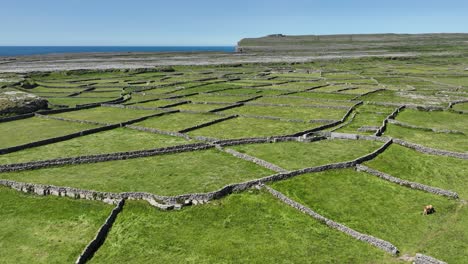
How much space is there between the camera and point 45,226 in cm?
2530

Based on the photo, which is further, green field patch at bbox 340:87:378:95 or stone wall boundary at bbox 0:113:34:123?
green field patch at bbox 340:87:378:95

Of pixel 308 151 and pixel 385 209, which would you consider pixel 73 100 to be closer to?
pixel 308 151

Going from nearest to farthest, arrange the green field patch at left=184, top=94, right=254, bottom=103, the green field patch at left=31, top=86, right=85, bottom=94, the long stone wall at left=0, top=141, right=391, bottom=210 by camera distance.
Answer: the long stone wall at left=0, top=141, right=391, bottom=210 → the green field patch at left=184, top=94, right=254, bottom=103 → the green field patch at left=31, top=86, right=85, bottom=94

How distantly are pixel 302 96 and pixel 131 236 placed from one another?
59401mm

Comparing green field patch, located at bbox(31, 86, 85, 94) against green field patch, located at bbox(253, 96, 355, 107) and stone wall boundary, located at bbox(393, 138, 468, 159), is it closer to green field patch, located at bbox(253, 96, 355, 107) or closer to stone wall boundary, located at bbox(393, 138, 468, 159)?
green field patch, located at bbox(253, 96, 355, 107)

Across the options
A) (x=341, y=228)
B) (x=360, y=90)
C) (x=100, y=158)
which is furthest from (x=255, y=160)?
(x=360, y=90)

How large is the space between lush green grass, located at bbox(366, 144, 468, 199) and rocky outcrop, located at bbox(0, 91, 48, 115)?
51.9 m

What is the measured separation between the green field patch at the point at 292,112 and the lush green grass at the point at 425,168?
18939 mm

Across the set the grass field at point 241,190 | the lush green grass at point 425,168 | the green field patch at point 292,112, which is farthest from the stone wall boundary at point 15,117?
the lush green grass at point 425,168

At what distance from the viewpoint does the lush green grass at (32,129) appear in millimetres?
44562

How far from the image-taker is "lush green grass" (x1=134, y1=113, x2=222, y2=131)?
52.6 metres

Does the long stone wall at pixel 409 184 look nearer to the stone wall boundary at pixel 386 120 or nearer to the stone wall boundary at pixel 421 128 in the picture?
the stone wall boundary at pixel 386 120

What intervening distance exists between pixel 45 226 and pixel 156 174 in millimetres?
10270

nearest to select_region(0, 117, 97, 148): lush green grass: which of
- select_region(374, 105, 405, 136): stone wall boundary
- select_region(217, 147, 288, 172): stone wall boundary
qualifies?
select_region(217, 147, 288, 172): stone wall boundary
